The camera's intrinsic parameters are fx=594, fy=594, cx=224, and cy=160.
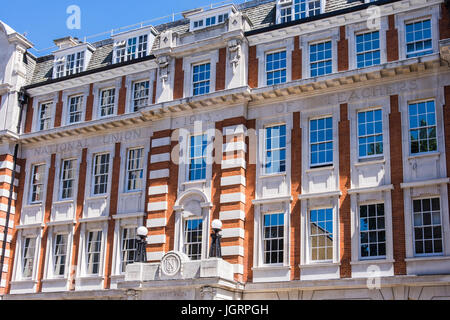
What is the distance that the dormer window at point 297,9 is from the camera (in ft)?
90.4

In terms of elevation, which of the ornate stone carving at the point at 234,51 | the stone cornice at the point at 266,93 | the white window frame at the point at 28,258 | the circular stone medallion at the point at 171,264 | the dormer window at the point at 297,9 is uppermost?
the dormer window at the point at 297,9

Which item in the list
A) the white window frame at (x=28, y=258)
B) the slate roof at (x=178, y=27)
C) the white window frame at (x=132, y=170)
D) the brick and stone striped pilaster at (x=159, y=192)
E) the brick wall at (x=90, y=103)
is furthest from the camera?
the brick wall at (x=90, y=103)

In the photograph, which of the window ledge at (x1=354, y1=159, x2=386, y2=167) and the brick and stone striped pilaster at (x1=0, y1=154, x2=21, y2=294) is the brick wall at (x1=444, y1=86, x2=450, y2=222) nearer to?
the window ledge at (x1=354, y1=159, x2=386, y2=167)

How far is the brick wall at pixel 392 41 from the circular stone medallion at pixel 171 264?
39.4 feet

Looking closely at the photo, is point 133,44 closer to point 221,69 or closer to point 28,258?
point 221,69

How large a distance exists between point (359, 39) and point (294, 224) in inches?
335

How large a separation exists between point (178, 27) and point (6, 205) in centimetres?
1322

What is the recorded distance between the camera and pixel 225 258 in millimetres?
25016

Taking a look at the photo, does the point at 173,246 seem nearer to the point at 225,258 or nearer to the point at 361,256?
the point at 225,258

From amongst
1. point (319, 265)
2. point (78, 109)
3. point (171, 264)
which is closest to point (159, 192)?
point (171, 264)

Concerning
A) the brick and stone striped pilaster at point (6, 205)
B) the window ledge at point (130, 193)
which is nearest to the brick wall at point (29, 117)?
the brick and stone striped pilaster at point (6, 205)

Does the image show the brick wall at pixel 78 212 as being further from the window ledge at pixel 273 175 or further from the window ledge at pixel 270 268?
the window ledge at pixel 273 175
